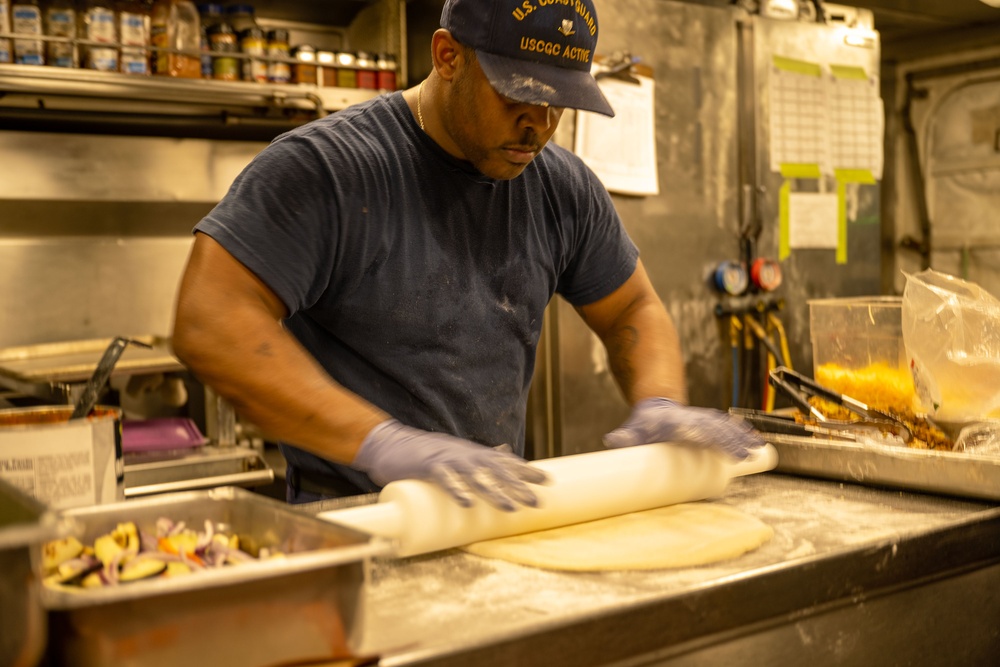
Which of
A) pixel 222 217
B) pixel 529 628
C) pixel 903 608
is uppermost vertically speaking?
pixel 222 217

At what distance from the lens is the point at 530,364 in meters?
1.69

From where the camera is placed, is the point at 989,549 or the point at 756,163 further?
the point at 756,163

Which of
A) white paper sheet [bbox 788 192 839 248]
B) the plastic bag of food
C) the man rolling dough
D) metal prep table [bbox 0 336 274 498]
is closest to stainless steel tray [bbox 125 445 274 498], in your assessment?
metal prep table [bbox 0 336 274 498]

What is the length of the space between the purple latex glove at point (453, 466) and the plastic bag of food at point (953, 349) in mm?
864

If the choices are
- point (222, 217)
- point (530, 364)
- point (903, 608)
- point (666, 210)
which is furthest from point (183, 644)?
point (666, 210)

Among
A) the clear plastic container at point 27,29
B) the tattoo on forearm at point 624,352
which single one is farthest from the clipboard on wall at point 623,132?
the clear plastic container at point 27,29

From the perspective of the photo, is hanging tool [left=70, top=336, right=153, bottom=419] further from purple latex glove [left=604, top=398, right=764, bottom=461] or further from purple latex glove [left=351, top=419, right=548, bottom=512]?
purple latex glove [left=604, top=398, right=764, bottom=461]

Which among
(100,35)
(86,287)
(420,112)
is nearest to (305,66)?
(100,35)

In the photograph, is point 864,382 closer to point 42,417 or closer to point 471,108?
point 471,108

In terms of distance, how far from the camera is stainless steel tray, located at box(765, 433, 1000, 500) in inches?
52.6

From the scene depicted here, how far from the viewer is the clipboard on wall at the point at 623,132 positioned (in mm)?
2703

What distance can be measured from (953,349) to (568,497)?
2.76 ft

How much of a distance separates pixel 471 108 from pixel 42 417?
0.85 metres

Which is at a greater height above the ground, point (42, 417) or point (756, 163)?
point (756, 163)
